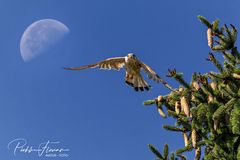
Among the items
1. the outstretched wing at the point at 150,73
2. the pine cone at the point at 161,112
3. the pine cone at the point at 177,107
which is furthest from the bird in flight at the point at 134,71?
the pine cone at the point at 177,107

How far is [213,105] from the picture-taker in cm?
809

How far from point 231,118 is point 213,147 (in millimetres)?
1068

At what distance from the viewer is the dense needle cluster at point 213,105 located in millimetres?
7914

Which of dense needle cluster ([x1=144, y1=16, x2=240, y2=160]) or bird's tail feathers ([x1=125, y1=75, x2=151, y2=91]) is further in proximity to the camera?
bird's tail feathers ([x1=125, y1=75, x2=151, y2=91])

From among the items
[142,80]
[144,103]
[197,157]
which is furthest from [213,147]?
[142,80]

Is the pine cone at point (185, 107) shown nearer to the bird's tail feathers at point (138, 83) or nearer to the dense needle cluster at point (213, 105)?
the dense needle cluster at point (213, 105)

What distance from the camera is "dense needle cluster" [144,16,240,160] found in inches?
312

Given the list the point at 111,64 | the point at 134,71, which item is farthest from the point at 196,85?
the point at 111,64

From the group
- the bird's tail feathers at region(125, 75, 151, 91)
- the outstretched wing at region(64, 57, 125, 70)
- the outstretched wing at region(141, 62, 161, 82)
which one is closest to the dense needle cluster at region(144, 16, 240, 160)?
the outstretched wing at region(141, 62, 161, 82)

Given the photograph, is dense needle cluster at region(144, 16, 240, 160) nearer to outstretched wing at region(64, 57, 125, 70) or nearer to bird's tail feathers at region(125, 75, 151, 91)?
Answer: bird's tail feathers at region(125, 75, 151, 91)

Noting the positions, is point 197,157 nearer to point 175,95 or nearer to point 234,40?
point 175,95

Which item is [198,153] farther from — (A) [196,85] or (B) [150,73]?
(B) [150,73]

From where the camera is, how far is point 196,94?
26.8 feet

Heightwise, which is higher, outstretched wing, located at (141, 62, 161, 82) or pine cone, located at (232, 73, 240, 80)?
outstretched wing, located at (141, 62, 161, 82)
